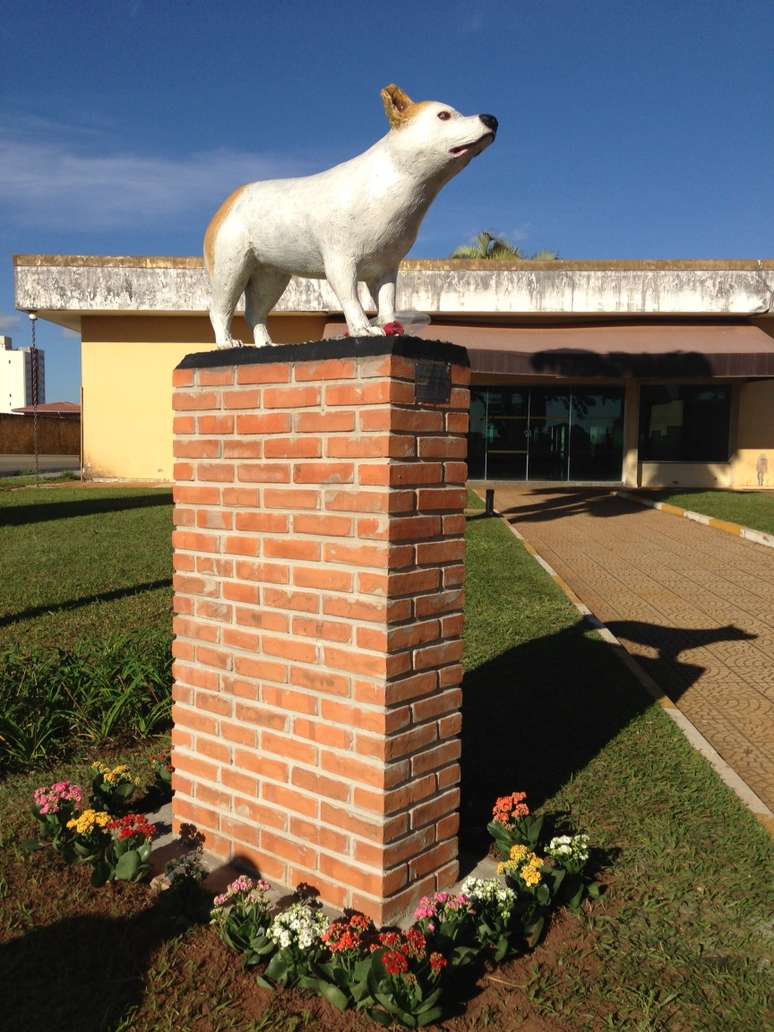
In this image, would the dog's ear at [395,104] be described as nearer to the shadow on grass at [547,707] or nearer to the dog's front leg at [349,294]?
the dog's front leg at [349,294]

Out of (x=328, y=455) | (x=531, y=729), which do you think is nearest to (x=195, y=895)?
(x=328, y=455)

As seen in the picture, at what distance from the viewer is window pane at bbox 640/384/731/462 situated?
19703 mm

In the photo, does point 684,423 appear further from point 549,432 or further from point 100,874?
point 100,874

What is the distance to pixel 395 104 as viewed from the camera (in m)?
2.87

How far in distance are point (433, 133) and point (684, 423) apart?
18645mm

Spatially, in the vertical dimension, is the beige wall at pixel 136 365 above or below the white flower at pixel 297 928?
above

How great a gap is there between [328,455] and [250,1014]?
1.73 metres

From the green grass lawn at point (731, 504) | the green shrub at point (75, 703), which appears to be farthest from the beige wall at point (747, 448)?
the green shrub at point (75, 703)

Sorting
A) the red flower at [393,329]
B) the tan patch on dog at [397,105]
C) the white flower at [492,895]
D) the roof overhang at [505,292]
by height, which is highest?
the roof overhang at [505,292]

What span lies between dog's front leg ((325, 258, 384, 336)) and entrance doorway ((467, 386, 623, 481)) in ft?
57.7

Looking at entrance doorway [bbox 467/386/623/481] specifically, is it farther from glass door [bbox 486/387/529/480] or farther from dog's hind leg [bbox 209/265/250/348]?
dog's hind leg [bbox 209/265/250/348]

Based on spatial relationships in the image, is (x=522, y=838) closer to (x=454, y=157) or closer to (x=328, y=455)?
(x=328, y=455)

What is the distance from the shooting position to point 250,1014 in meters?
2.40

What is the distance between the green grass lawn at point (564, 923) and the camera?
2.42 metres
